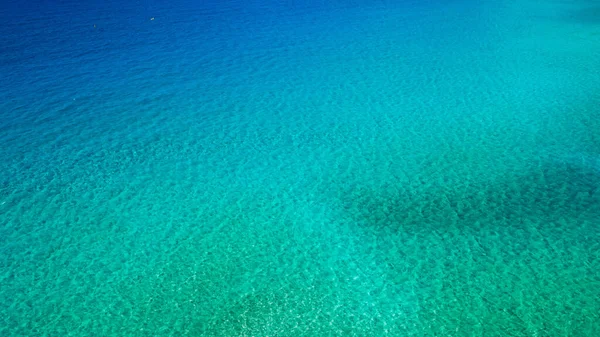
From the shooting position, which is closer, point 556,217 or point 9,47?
point 556,217

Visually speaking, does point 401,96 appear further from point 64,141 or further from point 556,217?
point 64,141

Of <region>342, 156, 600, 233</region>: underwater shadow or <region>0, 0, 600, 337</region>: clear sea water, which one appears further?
<region>342, 156, 600, 233</region>: underwater shadow

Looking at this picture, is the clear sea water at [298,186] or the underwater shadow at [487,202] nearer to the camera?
the clear sea water at [298,186]

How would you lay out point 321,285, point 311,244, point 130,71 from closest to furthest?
point 321,285
point 311,244
point 130,71

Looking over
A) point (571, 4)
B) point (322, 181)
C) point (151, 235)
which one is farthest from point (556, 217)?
point (571, 4)

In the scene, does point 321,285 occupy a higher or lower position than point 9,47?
lower

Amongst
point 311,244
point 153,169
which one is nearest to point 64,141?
point 153,169

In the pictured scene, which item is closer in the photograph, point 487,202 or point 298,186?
point 487,202

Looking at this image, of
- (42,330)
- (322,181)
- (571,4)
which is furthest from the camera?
(571,4)
